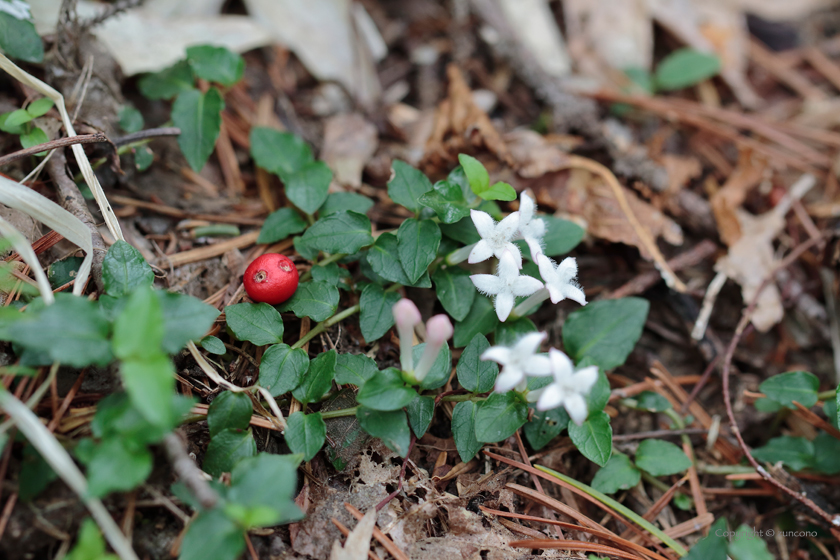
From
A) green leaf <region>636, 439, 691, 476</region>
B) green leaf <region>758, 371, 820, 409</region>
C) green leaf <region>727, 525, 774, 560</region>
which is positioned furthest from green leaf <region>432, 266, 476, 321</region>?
green leaf <region>758, 371, 820, 409</region>

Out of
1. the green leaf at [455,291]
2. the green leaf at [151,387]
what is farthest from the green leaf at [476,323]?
the green leaf at [151,387]

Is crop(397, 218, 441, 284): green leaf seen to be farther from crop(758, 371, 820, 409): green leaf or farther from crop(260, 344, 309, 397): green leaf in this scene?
crop(758, 371, 820, 409): green leaf

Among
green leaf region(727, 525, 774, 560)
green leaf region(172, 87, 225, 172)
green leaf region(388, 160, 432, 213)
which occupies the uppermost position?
green leaf region(172, 87, 225, 172)

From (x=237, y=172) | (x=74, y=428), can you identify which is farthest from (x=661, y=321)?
(x=74, y=428)

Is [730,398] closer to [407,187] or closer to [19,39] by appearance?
[407,187]

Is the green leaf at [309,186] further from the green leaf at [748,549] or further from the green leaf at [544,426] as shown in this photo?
the green leaf at [748,549]

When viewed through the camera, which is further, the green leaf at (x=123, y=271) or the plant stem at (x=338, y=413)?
the plant stem at (x=338, y=413)
